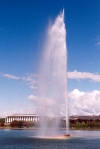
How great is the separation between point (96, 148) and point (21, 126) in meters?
87.5

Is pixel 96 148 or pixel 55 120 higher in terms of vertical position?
pixel 55 120

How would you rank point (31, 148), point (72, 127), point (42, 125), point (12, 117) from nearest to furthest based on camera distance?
point (31, 148) → point (42, 125) → point (72, 127) → point (12, 117)

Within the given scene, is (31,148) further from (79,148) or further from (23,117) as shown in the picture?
(23,117)

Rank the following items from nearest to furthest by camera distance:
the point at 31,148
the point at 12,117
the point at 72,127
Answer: the point at 31,148, the point at 72,127, the point at 12,117

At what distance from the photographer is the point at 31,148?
35.7 metres

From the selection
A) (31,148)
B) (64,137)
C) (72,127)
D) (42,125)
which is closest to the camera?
(31,148)

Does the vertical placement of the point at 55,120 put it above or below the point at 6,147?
above

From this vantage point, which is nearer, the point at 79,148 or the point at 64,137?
the point at 79,148

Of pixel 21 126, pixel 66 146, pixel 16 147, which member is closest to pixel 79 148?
pixel 66 146

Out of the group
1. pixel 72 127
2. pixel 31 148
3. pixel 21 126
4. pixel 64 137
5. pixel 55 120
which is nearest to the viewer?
pixel 31 148

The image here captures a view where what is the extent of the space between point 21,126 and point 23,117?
4770 centimetres

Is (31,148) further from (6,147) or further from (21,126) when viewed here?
(21,126)

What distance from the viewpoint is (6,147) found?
36.9m

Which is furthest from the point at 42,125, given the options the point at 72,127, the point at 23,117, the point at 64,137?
the point at 23,117
